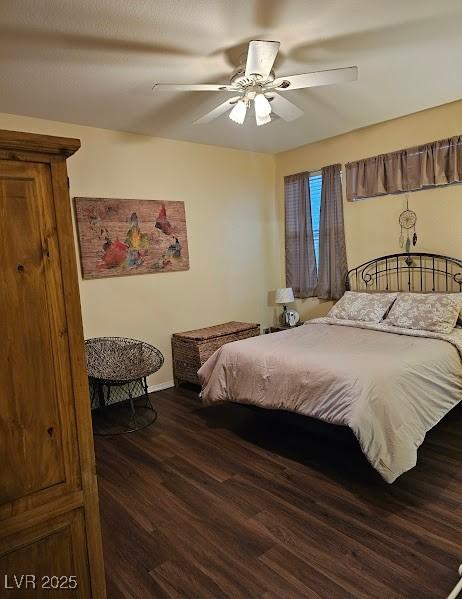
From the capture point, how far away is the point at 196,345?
157 inches

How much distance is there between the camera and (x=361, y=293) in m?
4.13

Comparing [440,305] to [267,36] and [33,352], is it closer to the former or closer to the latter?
[267,36]

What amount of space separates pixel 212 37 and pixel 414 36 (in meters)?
1.22

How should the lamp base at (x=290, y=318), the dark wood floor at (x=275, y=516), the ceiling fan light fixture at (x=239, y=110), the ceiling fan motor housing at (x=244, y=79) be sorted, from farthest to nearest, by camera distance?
the lamp base at (x=290, y=318) → the ceiling fan light fixture at (x=239, y=110) → the ceiling fan motor housing at (x=244, y=79) → the dark wood floor at (x=275, y=516)

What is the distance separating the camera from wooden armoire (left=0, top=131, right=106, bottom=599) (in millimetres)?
1109

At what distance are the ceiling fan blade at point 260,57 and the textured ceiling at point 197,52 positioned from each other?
187 millimetres

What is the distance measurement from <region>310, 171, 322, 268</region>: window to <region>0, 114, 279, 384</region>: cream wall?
62 centimetres

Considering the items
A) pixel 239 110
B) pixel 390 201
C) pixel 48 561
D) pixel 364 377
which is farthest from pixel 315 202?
pixel 48 561

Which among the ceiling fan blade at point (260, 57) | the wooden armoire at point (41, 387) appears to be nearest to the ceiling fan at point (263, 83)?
the ceiling fan blade at point (260, 57)

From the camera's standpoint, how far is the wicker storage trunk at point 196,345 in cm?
400

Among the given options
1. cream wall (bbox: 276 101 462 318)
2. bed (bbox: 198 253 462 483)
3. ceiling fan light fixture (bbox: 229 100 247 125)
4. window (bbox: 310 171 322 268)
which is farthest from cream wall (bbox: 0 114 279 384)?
ceiling fan light fixture (bbox: 229 100 247 125)

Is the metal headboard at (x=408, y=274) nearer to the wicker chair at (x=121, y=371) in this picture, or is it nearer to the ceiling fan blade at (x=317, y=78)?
the ceiling fan blade at (x=317, y=78)

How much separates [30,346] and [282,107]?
8.11 feet

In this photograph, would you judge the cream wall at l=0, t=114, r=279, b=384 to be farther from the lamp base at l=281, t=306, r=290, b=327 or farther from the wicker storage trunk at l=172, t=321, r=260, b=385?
the lamp base at l=281, t=306, r=290, b=327
